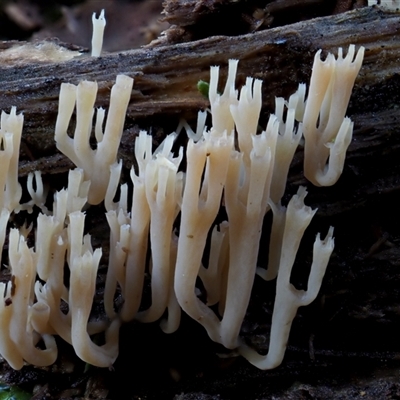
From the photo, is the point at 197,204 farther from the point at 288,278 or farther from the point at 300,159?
the point at 300,159

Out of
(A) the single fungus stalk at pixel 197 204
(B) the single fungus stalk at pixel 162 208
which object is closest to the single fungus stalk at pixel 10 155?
(B) the single fungus stalk at pixel 162 208

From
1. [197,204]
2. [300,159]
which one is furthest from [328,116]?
[197,204]

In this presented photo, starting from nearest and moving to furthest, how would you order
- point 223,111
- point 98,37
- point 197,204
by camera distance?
1. point 197,204
2. point 223,111
3. point 98,37

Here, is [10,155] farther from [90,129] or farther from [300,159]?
[300,159]

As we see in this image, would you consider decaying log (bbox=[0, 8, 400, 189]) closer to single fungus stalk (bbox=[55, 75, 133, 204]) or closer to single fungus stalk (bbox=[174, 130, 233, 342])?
single fungus stalk (bbox=[55, 75, 133, 204])

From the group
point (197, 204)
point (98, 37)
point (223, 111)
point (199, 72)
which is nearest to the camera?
point (197, 204)

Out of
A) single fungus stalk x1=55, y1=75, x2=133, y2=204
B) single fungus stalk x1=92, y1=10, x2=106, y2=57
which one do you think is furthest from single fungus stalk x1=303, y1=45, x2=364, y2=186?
single fungus stalk x1=92, y1=10, x2=106, y2=57

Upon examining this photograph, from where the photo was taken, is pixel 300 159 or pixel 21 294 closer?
pixel 21 294

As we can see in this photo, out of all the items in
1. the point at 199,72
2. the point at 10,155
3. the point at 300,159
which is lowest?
the point at 300,159

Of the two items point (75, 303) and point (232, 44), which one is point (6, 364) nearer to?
point (75, 303)

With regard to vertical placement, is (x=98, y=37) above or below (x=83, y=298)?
above

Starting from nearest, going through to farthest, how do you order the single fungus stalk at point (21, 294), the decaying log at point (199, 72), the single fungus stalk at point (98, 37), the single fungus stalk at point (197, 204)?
the single fungus stalk at point (197, 204), the single fungus stalk at point (21, 294), the decaying log at point (199, 72), the single fungus stalk at point (98, 37)

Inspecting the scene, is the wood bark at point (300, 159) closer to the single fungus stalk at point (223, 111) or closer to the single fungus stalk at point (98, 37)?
the single fungus stalk at point (98, 37)
